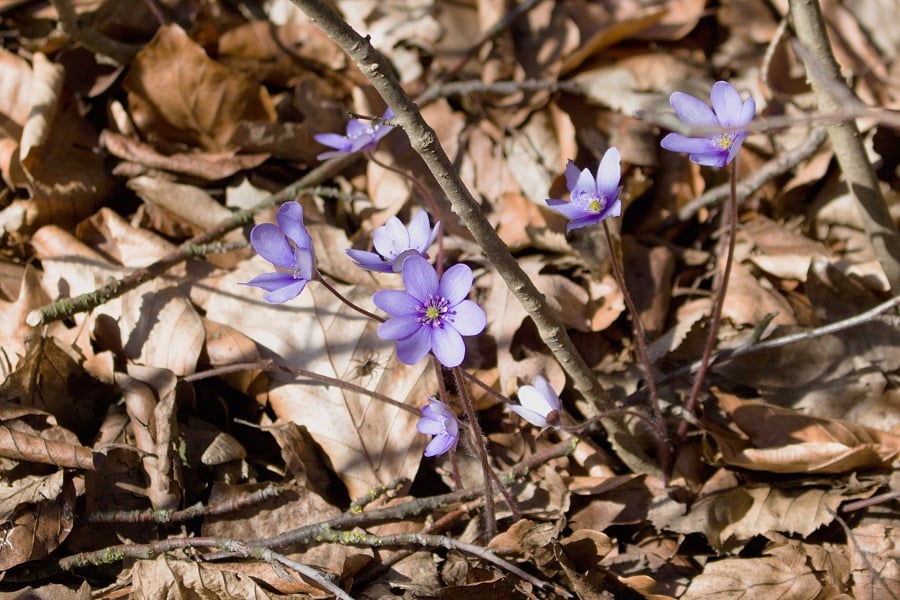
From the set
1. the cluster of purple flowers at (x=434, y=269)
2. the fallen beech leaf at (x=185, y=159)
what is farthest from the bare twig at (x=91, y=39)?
the cluster of purple flowers at (x=434, y=269)

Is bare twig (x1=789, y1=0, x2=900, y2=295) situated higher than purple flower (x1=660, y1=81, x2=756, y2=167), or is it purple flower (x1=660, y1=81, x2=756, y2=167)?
purple flower (x1=660, y1=81, x2=756, y2=167)

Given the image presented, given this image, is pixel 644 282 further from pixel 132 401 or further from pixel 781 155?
pixel 132 401

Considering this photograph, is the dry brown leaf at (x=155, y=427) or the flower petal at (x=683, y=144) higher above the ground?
the flower petal at (x=683, y=144)

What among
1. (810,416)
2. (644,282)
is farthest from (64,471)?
(810,416)

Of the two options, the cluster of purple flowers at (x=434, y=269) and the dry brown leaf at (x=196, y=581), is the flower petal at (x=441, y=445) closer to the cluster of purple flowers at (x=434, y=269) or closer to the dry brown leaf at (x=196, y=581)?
the cluster of purple flowers at (x=434, y=269)

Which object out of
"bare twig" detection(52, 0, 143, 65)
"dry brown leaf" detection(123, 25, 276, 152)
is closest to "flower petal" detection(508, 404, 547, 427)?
"dry brown leaf" detection(123, 25, 276, 152)

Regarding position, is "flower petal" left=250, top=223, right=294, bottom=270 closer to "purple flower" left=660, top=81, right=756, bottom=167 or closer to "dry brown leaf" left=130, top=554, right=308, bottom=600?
"dry brown leaf" left=130, top=554, right=308, bottom=600

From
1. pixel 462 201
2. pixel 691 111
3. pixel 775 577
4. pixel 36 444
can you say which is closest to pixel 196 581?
pixel 36 444
